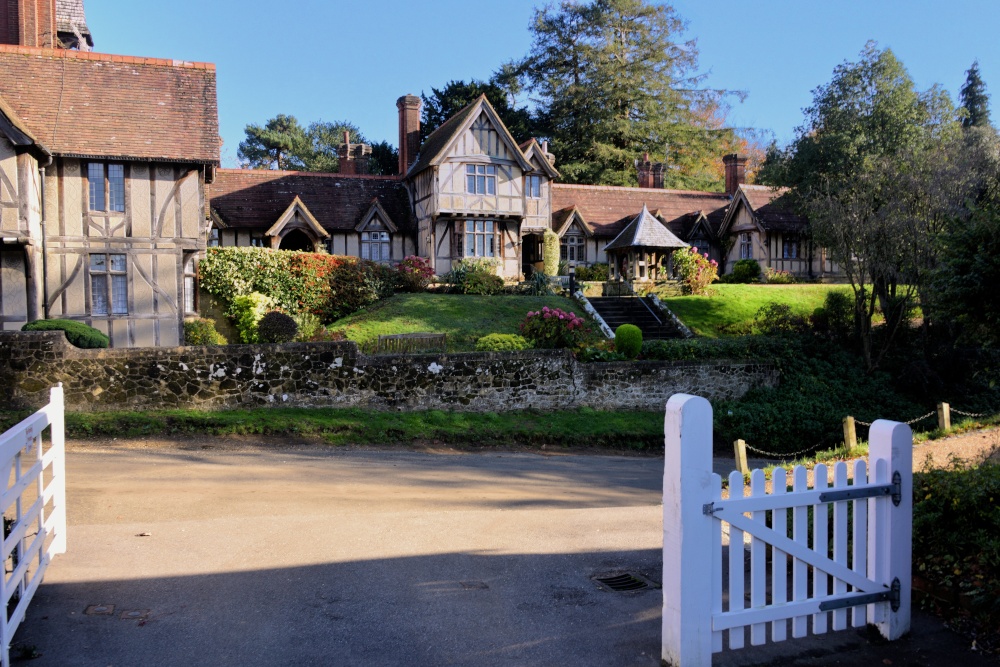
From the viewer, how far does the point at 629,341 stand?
61.1ft

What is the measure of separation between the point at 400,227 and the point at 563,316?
579 inches

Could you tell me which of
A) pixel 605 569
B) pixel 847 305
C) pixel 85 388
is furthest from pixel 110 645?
pixel 847 305

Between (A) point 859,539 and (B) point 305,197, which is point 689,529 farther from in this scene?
(B) point 305,197

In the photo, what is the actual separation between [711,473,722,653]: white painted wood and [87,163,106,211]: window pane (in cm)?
2042

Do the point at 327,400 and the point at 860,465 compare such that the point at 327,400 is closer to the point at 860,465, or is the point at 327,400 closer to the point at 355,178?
the point at 860,465

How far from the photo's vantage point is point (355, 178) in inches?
1296

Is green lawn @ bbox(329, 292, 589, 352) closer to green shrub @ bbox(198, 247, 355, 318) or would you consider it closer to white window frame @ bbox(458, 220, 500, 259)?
green shrub @ bbox(198, 247, 355, 318)

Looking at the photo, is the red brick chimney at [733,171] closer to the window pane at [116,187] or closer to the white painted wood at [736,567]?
the window pane at [116,187]

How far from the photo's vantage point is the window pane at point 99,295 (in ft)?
67.2

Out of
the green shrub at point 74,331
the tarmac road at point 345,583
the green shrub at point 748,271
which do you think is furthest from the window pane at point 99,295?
the green shrub at point 748,271

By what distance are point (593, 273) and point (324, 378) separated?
2080 cm

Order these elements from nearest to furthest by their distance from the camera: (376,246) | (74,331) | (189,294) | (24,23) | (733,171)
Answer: (74,331)
(24,23)
(189,294)
(376,246)
(733,171)

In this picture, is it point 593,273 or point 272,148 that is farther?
point 272,148

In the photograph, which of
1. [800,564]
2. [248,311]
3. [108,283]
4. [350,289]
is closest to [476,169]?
[350,289]
